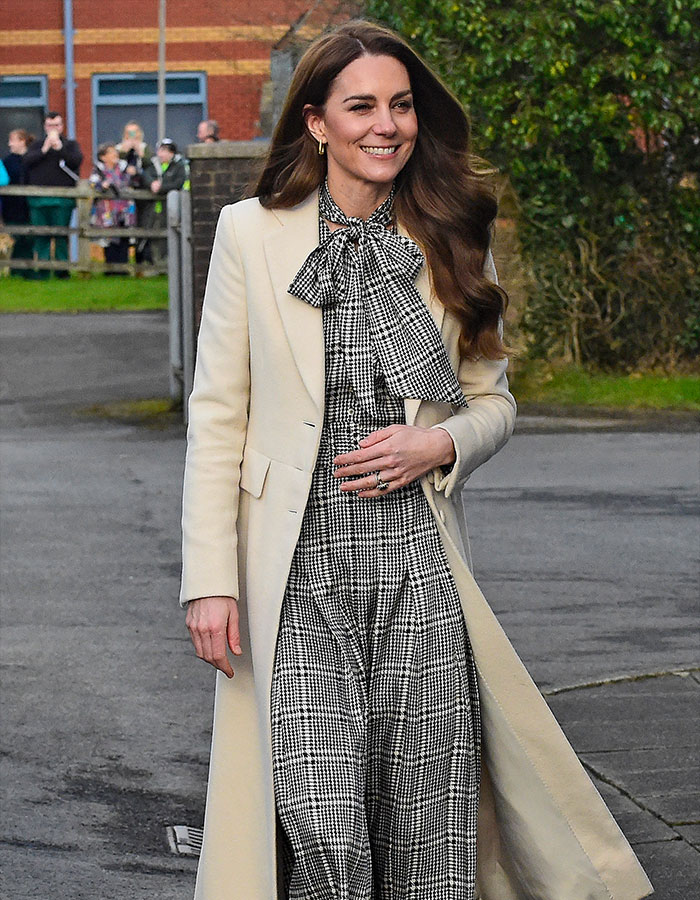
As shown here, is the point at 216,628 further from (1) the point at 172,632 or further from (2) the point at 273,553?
(1) the point at 172,632

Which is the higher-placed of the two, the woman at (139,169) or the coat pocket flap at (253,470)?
the coat pocket flap at (253,470)

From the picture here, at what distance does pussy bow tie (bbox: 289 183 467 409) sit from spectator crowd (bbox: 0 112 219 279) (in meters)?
21.8

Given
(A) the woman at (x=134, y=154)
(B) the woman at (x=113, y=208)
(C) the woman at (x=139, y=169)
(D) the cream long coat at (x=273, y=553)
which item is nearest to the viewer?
(D) the cream long coat at (x=273, y=553)

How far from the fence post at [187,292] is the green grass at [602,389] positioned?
102 inches

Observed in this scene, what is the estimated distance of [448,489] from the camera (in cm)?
350

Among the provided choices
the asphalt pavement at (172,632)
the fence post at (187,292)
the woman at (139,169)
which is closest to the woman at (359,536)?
the asphalt pavement at (172,632)

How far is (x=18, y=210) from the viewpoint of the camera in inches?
1022

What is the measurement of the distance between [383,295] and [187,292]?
9506mm

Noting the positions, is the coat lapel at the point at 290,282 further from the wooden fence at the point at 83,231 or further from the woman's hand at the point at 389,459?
the wooden fence at the point at 83,231

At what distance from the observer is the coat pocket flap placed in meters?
3.52

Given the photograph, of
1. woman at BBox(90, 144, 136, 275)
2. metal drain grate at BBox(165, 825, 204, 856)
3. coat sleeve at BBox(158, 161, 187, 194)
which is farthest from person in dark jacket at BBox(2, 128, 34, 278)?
metal drain grate at BBox(165, 825, 204, 856)

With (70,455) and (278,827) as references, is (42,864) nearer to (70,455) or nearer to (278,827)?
(278,827)

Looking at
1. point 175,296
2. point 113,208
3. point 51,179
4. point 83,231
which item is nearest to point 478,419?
point 175,296

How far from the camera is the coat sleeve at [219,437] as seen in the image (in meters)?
3.49
